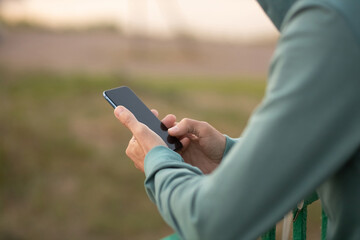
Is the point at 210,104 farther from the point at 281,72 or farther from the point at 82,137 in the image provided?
the point at 281,72

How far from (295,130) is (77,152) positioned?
4356 mm

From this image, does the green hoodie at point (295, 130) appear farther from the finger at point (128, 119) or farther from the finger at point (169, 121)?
the finger at point (169, 121)

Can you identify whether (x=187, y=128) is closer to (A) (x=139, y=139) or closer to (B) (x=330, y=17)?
(A) (x=139, y=139)

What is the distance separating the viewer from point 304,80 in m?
0.57

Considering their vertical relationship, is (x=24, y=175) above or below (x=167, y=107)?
above

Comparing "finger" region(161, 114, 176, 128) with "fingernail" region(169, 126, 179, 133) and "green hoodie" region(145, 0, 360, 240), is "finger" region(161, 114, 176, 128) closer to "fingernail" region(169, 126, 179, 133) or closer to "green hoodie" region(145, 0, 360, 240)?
"fingernail" region(169, 126, 179, 133)

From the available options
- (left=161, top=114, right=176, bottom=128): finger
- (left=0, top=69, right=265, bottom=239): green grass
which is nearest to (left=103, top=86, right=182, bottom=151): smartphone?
(left=161, top=114, right=176, bottom=128): finger

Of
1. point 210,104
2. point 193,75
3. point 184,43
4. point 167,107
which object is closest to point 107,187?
point 167,107

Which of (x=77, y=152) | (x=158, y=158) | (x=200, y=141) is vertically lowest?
(x=77, y=152)

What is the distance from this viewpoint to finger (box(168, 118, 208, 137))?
1.06 m

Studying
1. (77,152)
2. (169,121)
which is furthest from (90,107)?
(169,121)

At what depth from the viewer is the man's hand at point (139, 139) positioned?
820mm

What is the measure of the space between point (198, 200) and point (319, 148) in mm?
165

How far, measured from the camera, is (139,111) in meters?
1.11
